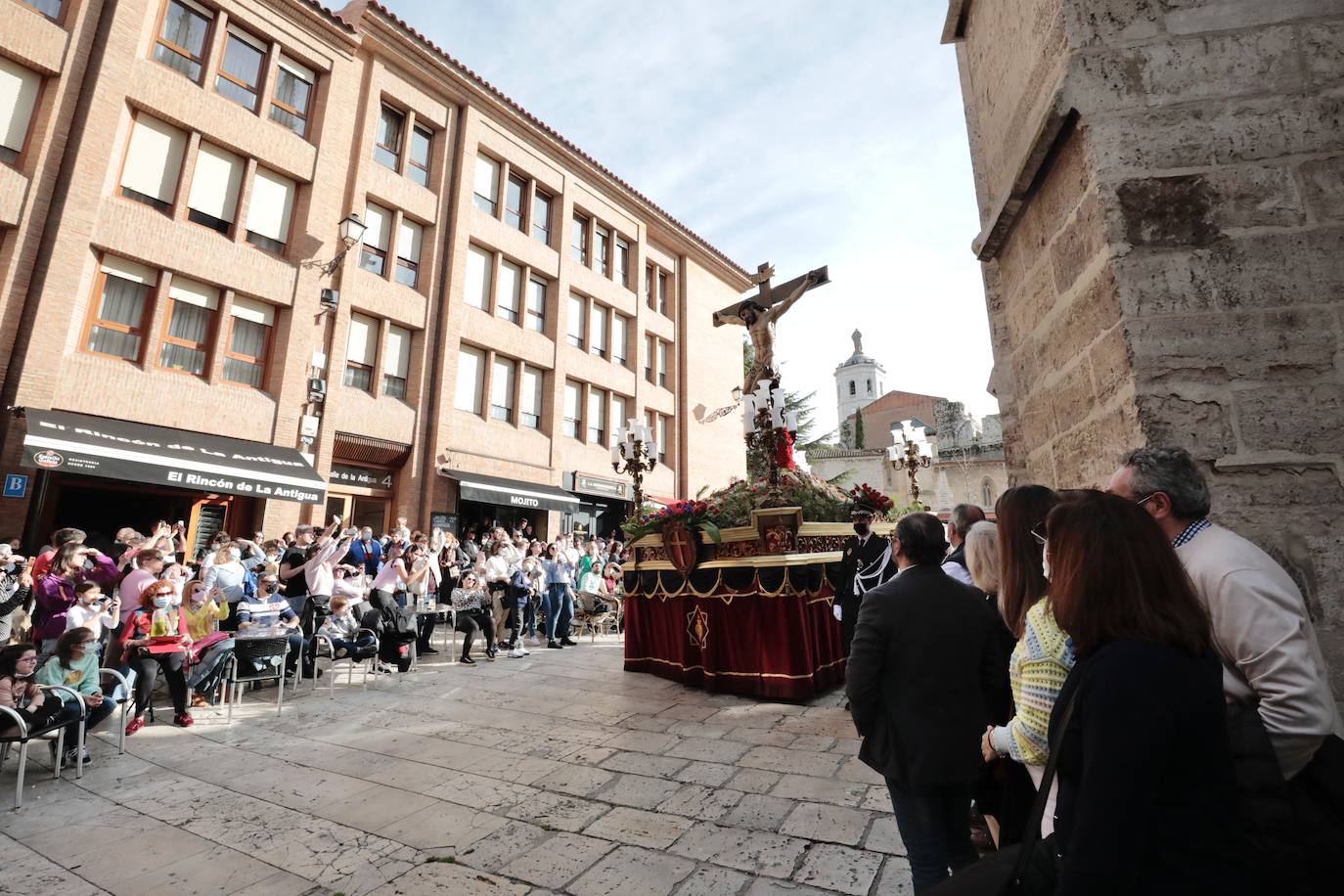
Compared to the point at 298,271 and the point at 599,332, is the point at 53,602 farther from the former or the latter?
the point at 599,332

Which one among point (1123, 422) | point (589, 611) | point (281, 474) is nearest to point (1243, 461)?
point (1123, 422)

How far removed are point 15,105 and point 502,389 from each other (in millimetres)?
10516

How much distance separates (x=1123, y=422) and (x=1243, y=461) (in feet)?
1.25

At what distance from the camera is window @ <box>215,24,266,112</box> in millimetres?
13133

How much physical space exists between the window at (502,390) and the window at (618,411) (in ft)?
13.0

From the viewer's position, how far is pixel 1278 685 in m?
1.48

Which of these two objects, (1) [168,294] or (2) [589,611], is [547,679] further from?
(1) [168,294]

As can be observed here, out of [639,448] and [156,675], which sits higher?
[639,448]

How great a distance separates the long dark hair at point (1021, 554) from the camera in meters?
2.06

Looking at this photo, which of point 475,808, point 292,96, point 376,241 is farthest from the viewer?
point 376,241

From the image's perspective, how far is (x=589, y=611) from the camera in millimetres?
11953

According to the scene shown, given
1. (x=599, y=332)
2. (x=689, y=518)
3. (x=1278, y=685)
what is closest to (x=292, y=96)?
(x=599, y=332)

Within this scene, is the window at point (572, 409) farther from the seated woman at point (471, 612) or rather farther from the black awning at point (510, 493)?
the seated woman at point (471, 612)

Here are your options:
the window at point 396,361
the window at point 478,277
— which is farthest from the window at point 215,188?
the window at point 478,277
